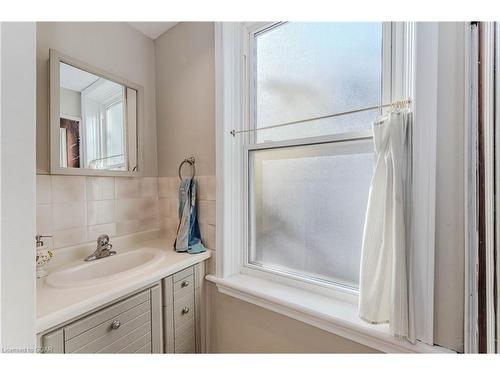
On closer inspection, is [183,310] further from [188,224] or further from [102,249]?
[102,249]

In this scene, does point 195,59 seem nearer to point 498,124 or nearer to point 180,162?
point 180,162

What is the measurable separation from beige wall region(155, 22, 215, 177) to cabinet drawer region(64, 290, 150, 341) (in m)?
0.68

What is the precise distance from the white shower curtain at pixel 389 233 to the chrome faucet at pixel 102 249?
1.24m

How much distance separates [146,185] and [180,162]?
0.30m

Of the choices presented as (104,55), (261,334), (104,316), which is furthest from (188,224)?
(104,55)

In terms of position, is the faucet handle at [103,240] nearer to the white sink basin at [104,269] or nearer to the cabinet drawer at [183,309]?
the white sink basin at [104,269]

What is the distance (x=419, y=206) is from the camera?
0.69 metres

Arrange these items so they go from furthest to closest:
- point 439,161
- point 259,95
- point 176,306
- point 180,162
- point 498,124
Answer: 1. point 180,162
2. point 259,95
3. point 176,306
4. point 439,161
5. point 498,124

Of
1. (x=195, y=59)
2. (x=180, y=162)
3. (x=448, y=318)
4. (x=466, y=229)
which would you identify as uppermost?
(x=195, y=59)

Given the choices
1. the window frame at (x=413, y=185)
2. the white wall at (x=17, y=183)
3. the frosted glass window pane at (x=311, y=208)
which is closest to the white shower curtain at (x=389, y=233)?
the window frame at (x=413, y=185)

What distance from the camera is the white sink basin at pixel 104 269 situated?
85 centimetres

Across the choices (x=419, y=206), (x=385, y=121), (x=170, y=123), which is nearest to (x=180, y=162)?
(x=170, y=123)

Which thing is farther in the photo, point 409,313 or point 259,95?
point 259,95

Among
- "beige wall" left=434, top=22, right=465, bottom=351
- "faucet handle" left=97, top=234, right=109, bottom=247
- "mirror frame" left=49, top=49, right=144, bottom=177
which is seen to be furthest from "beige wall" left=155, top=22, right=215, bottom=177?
"beige wall" left=434, top=22, right=465, bottom=351
